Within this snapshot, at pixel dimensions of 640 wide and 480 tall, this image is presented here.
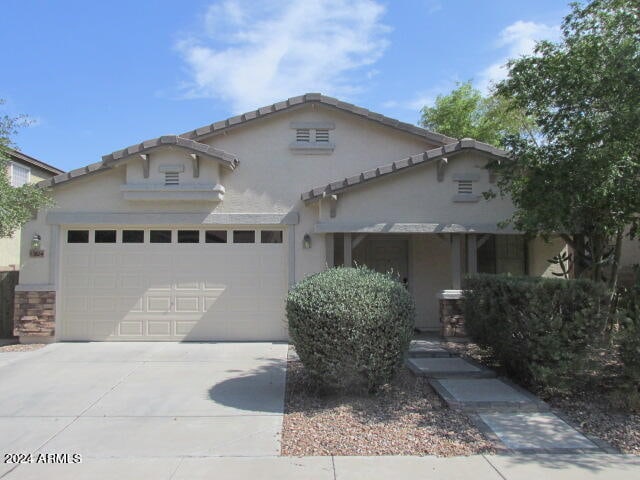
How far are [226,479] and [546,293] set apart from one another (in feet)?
14.3

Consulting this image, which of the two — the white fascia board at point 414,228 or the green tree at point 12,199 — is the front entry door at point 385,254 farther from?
the green tree at point 12,199

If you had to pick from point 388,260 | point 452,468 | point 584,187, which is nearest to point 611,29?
point 584,187

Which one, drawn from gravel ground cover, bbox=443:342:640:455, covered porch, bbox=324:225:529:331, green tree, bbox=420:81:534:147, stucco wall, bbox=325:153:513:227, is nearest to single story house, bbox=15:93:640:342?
stucco wall, bbox=325:153:513:227

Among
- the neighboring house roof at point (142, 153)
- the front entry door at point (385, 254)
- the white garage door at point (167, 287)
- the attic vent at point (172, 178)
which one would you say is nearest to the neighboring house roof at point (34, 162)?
the neighboring house roof at point (142, 153)

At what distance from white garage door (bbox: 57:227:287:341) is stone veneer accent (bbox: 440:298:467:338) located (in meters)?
3.20

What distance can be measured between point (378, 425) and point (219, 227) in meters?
6.31

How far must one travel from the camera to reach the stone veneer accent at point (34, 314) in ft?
34.1

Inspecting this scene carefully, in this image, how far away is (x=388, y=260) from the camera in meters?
12.2

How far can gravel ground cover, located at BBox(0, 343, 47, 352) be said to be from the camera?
9858mm

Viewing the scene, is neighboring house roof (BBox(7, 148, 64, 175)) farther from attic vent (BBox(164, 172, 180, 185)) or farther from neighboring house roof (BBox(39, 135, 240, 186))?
attic vent (BBox(164, 172, 180, 185))

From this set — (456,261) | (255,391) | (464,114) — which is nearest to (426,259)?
(456,261)

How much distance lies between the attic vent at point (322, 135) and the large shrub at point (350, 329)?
5565 mm

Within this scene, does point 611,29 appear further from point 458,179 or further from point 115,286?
point 115,286

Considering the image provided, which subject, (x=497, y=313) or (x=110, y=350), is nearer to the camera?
(x=497, y=313)
